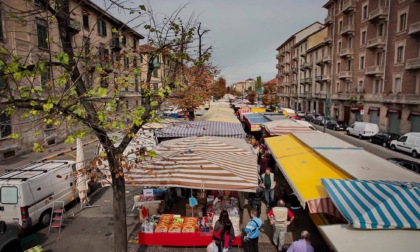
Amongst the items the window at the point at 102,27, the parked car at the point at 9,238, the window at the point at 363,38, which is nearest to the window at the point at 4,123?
the parked car at the point at 9,238

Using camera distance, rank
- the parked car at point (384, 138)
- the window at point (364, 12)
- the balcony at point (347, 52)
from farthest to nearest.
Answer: the balcony at point (347, 52) → the window at point (364, 12) → the parked car at point (384, 138)

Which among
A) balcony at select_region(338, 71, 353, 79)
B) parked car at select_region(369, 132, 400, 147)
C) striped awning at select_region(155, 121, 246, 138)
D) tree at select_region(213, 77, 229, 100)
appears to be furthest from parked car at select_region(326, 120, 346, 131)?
striped awning at select_region(155, 121, 246, 138)

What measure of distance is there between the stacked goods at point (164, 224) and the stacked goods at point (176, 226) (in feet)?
0.46

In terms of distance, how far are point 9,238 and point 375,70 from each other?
1618 inches

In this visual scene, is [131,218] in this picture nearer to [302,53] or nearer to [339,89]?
[339,89]

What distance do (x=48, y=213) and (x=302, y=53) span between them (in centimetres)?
6629

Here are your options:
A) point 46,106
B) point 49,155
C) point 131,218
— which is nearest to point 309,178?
point 131,218

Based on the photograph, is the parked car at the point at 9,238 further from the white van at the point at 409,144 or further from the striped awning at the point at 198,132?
the white van at the point at 409,144

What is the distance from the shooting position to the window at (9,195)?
8.86 m

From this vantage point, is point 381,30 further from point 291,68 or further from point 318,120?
point 291,68

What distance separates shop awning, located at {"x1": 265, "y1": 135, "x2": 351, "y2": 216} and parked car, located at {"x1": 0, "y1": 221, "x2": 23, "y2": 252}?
25.2ft

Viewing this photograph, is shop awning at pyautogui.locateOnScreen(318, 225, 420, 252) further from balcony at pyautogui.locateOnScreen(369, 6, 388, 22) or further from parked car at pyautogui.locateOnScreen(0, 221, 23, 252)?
balcony at pyautogui.locateOnScreen(369, 6, 388, 22)

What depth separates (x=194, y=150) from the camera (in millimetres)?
10109

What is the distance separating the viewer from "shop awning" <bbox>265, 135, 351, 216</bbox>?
23.1 feet
